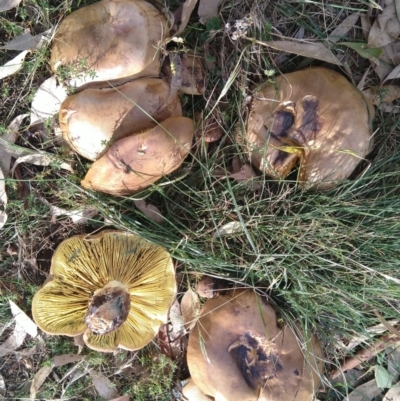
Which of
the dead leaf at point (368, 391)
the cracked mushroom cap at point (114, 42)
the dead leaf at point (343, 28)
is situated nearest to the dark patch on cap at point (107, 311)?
the cracked mushroom cap at point (114, 42)

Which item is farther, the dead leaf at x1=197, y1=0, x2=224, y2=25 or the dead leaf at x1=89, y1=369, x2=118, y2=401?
the dead leaf at x1=89, y1=369, x2=118, y2=401

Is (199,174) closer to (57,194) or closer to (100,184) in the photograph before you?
(100,184)

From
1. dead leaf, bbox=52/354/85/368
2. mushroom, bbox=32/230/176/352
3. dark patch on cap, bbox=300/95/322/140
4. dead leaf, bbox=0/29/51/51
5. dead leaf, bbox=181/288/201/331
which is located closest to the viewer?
dark patch on cap, bbox=300/95/322/140

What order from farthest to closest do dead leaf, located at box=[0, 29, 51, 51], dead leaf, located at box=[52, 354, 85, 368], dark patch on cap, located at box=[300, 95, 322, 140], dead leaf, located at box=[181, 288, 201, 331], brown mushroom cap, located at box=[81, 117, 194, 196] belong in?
dead leaf, located at box=[52, 354, 85, 368] → dead leaf, located at box=[181, 288, 201, 331] → dead leaf, located at box=[0, 29, 51, 51] → dark patch on cap, located at box=[300, 95, 322, 140] → brown mushroom cap, located at box=[81, 117, 194, 196]

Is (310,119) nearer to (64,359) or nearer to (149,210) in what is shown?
(149,210)

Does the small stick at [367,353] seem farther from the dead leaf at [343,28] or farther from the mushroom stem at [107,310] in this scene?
the dead leaf at [343,28]

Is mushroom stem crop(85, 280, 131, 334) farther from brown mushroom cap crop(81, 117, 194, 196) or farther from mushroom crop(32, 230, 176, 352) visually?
brown mushroom cap crop(81, 117, 194, 196)

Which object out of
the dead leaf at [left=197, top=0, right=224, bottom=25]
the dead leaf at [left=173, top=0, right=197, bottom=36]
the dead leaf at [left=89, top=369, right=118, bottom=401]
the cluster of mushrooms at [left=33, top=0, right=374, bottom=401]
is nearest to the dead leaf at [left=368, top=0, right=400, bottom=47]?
the cluster of mushrooms at [left=33, top=0, right=374, bottom=401]

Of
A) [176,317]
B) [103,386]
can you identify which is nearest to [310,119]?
[176,317]

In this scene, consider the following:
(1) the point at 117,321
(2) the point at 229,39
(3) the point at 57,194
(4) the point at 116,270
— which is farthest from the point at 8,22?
(1) the point at 117,321
